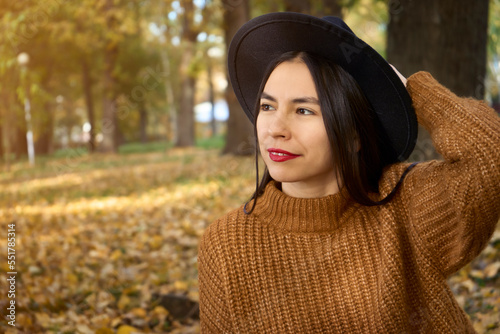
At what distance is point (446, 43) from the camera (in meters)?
4.75

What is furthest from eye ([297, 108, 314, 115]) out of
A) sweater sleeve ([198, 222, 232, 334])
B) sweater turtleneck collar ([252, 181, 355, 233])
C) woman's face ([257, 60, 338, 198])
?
sweater sleeve ([198, 222, 232, 334])

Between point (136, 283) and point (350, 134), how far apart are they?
10.8 feet

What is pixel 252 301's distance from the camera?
6.39 ft

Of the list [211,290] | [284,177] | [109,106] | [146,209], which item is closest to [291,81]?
[284,177]

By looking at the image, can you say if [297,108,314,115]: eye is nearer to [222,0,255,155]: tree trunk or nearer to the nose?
the nose

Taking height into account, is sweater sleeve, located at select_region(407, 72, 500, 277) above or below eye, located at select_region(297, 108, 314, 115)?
below

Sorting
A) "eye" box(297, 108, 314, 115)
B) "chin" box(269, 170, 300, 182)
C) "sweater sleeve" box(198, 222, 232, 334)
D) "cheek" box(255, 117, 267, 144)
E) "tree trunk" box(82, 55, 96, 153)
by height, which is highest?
"tree trunk" box(82, 55, 96, 153)

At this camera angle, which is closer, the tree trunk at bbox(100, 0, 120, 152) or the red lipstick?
the red lipstick

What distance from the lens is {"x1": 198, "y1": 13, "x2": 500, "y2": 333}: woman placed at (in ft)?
5.99

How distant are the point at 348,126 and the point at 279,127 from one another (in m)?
0.28

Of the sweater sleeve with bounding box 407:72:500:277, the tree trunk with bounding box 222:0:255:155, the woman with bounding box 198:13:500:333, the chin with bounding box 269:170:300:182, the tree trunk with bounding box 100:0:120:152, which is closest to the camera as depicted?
the sweater sleeve with bounding box 407:72:500:277

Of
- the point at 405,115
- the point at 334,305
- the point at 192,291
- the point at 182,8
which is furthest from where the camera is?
the point at 182,8

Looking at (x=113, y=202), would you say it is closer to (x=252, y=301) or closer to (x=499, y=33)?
(x=252, y=301)

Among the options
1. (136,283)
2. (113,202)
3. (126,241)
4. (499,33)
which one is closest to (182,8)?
(113,202)
